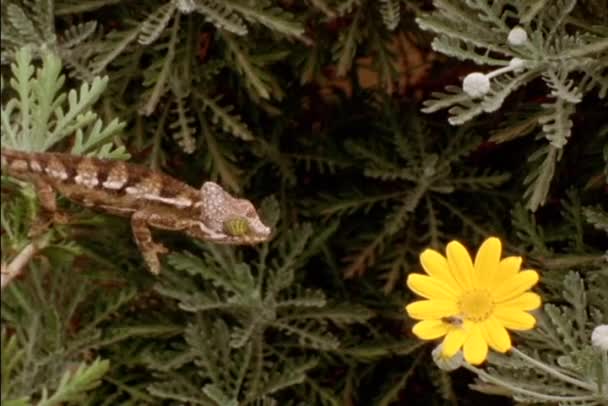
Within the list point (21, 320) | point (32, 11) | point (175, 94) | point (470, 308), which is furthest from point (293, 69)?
point (470, 308)

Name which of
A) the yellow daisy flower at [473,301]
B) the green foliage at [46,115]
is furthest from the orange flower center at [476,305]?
the green foliage at [46,115]

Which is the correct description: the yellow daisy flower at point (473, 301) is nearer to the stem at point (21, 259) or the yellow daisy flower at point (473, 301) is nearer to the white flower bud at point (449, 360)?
the white flower bud at point (449, 360)

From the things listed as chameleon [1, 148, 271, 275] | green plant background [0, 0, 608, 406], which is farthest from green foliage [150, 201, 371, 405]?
chameleon [1, 148, 271, 275]

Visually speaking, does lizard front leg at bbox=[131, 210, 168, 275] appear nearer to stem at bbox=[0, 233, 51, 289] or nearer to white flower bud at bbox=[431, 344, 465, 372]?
stem at bbox=[0, 233, 51, 289]

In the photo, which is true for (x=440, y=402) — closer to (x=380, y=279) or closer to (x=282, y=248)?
(x=380, y=279)

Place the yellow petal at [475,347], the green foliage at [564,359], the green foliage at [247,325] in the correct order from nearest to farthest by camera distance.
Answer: the yellow petal at [475,347] < the green foliage at [564,359] < the green foliage at [247,325]

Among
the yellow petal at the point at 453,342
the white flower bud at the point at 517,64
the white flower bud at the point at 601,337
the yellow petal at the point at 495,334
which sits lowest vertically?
the white flower bud at the point at 601,337

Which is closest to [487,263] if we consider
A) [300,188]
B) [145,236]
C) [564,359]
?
[564,359]

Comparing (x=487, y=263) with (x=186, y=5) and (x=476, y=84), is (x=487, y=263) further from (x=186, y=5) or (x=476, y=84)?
(x=186, y=5)
